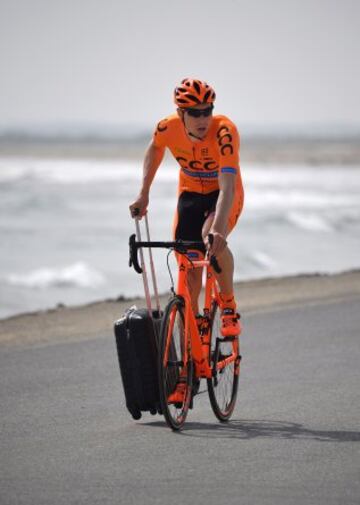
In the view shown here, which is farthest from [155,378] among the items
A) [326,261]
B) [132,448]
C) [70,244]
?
[70,244]

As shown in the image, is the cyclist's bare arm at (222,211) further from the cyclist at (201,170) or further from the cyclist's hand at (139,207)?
the cyclist's hand at (139,207)

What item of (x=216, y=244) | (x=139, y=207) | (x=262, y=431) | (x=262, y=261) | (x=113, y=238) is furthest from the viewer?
(x=113, y=238)

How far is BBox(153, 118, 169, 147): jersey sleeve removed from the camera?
7.67m

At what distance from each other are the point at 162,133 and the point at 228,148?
47cm

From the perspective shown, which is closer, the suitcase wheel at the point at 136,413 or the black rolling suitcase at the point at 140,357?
the black rolling suitcase at the point at 140,357

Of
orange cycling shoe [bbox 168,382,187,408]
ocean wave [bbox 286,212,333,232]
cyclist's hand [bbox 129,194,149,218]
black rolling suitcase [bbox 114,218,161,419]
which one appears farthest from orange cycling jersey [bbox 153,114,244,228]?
ocean wave [bbox 286,212,333,232]

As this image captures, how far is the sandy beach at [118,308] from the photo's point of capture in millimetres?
12352

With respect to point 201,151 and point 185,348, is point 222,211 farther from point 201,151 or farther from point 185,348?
point 185,348

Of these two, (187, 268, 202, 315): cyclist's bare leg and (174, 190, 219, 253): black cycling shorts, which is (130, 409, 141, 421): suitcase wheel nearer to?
(187, 268, 202, 315): cyclist's bare leg

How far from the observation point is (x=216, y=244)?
7227mm

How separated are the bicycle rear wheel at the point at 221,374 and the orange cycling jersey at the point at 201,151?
718 millimetres

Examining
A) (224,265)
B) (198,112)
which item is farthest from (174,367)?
(198,112)

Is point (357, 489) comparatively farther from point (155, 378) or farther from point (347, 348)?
point (347, 348)

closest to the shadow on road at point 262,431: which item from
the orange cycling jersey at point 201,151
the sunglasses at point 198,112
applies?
the orange cycling jersey at point 201,151
